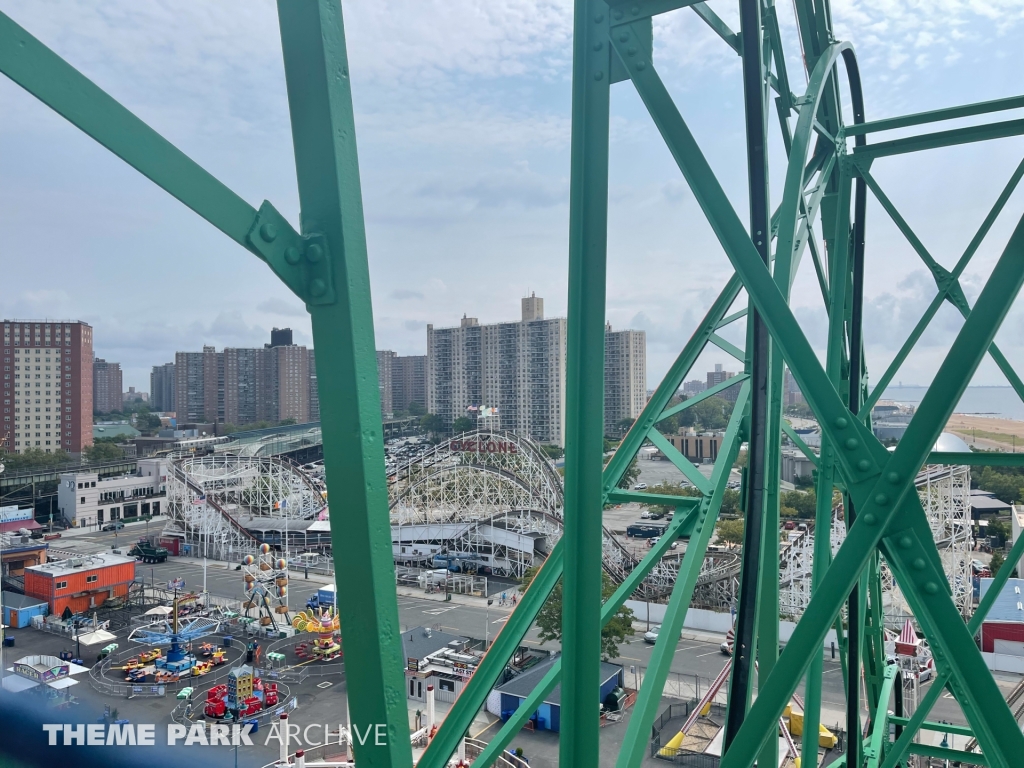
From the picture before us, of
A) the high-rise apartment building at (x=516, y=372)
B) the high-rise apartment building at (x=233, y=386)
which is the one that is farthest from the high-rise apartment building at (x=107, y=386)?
the high-rise apartment building at (x=516, y=372)

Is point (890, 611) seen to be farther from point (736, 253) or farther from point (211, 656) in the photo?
point (736, 253)

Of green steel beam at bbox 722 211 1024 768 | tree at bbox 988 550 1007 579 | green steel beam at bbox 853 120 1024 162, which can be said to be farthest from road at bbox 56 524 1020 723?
green steel beam at bbox 722 211 1024 768

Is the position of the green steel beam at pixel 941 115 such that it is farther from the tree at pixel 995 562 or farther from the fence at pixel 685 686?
the tree at pixel 995 562

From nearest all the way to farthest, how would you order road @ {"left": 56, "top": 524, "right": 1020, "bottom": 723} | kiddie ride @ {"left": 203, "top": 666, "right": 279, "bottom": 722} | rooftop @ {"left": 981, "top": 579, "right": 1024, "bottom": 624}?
kiddie ride @ {"left": 203, "top": 666, "right": 279, "bottom": 722}
road @ {"left": 56, "top": 524, "right": 1020, "bottom": 723}
rooftop @ {"left": 981, "top": 579, "right": 1024, "bottom": 624}

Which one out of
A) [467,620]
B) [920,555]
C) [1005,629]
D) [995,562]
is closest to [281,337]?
[467,620]

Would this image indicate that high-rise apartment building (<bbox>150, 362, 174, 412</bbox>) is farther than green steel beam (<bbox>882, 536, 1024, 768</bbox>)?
Yes

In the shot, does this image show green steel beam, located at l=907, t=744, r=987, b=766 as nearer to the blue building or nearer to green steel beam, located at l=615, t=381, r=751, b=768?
green steel beam, located at l=615, t=381, r=751, b=768

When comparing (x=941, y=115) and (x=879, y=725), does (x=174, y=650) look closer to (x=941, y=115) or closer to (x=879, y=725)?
(x=879, y=725)
